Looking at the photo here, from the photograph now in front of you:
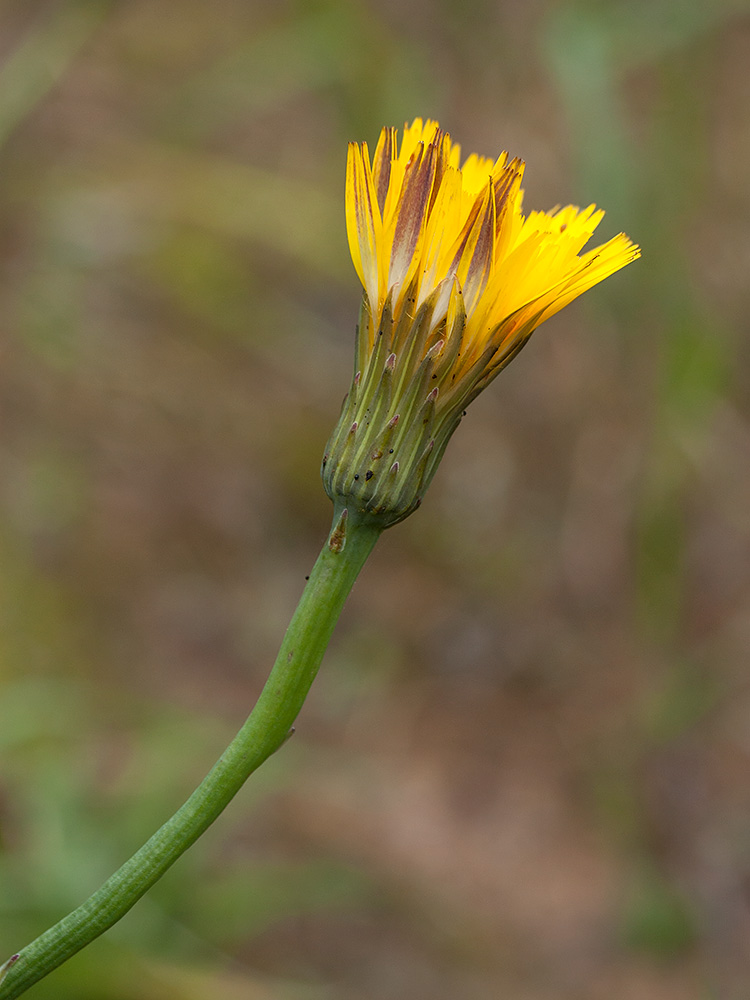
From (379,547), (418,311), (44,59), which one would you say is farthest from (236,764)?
(379,547)

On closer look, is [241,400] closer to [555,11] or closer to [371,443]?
[555,11]

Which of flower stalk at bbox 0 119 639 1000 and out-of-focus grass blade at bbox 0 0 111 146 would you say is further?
out-of-focus grass blade at bbox 0 0 111 146

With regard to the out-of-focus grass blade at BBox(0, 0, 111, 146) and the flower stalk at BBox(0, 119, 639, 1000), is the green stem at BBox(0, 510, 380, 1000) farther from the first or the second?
the out-of-focus grass blade at BBox(0, 0, 111, 146)

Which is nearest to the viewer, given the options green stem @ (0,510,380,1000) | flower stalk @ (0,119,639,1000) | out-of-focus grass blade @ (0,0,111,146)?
green stem @ (0,510,380,1000)

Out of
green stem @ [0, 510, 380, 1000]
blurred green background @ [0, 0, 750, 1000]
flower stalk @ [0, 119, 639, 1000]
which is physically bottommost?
green stem @ [0, 510, 380, 1000]

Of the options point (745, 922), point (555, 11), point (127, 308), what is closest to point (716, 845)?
point (745, 922)

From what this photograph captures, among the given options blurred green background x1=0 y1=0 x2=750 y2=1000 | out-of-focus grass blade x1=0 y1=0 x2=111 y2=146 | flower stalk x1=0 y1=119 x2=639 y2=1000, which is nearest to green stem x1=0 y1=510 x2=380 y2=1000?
flower stalk x1=0 y1=119 x2=639 y2=1000
